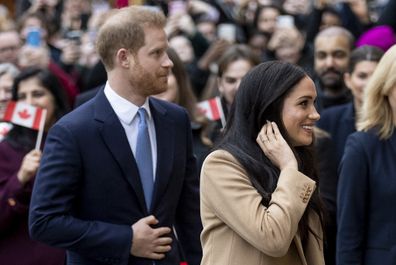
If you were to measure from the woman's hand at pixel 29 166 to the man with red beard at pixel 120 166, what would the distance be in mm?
1027

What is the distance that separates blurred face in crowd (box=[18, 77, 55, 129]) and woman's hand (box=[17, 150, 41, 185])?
1.61 ft

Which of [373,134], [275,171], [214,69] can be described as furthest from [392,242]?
[214,69]

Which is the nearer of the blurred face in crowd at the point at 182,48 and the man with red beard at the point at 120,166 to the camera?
the man with red beard at the point at 120,166

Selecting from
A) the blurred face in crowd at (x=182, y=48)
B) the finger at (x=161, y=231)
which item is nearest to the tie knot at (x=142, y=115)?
the finger at (x=161, y=231)

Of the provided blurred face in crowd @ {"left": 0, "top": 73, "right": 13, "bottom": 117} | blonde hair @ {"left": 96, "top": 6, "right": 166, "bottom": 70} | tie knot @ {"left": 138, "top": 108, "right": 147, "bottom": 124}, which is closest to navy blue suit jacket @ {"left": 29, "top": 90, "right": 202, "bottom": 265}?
tie knot @ {"left": 138, "top": 108, "right": 147, "bottom": 124}

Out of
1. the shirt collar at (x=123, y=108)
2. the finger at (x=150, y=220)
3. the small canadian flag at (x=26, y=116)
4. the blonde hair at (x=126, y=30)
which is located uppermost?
the blonde hair at (x=126, y=30)

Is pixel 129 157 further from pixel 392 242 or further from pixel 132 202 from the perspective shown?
pixel 392 242

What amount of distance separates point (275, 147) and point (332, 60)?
13.6 ft

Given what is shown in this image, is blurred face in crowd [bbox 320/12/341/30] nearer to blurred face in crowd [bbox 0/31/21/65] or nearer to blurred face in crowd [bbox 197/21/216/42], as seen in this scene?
blurred face in crowd [bbox 197/21/216/42]

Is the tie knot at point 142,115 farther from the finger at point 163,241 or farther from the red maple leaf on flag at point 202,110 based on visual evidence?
the red maple leaf on flag at point 202,110

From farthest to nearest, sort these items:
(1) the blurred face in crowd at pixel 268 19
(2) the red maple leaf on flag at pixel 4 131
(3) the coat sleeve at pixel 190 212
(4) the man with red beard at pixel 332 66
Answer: (1) the blurred face in crowd at pixel 268 19 < (4) the man with red beard at pixel 332 66 < (2) the red maple leaf on flag at pixel 4 131 < (3) the coat sleeve at pixel 190 212

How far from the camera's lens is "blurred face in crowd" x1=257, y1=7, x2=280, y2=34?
11.3m

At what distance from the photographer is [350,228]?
199 inches

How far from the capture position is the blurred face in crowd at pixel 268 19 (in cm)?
1126
